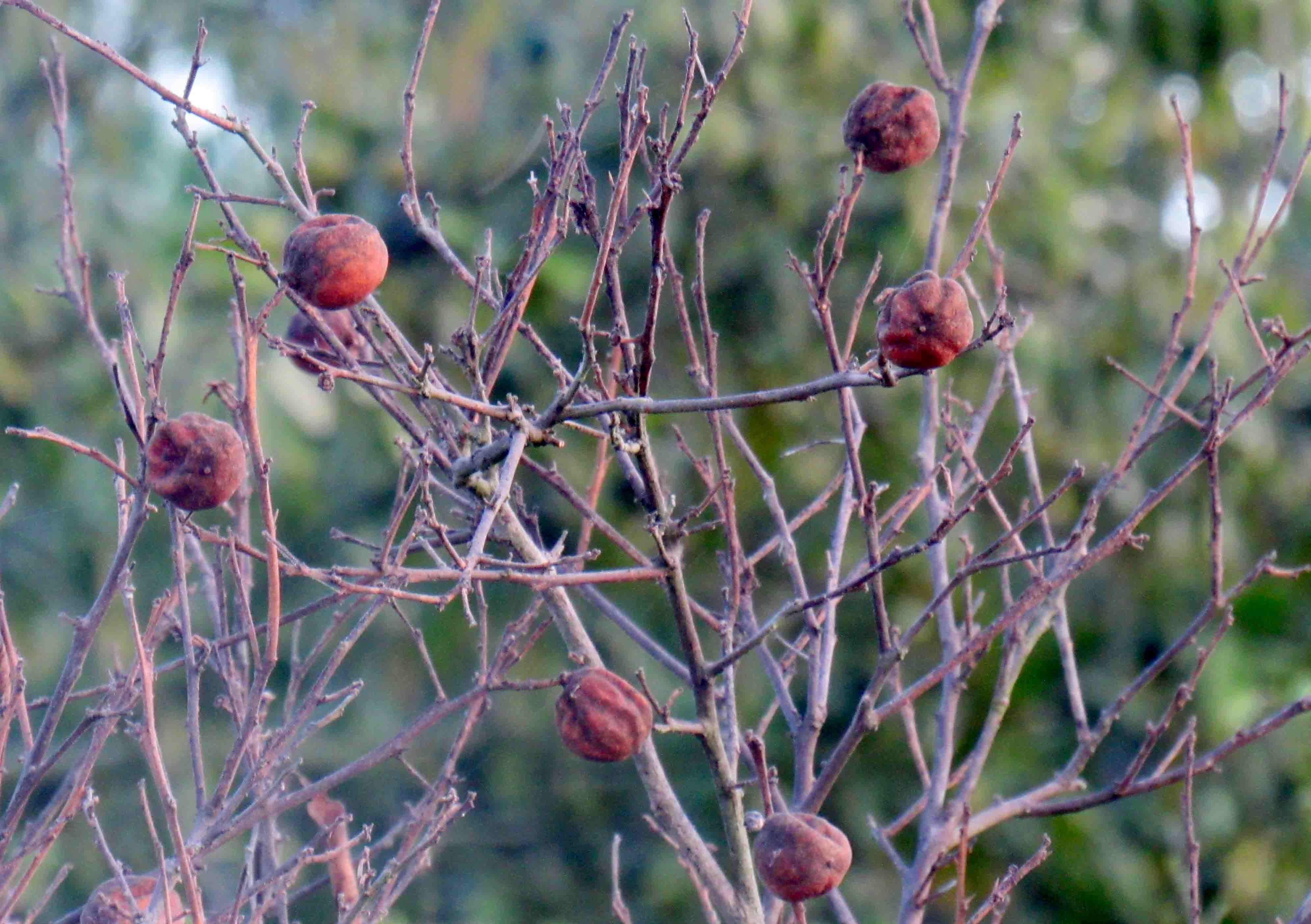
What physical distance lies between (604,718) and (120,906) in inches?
13.1

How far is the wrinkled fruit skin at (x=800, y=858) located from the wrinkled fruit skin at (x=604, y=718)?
104 millimetres

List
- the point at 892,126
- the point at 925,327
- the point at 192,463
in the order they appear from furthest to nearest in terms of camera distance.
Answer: the point at 892,126 → the point at 192,463 → the point at 925,327

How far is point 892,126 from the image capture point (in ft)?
3.09

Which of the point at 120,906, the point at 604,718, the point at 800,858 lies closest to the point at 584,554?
the point at 604,718

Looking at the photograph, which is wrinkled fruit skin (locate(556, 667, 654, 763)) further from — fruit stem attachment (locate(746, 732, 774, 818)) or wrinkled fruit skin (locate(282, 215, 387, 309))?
wrinkled fruit skin (locate(282, 215, 387, 309))

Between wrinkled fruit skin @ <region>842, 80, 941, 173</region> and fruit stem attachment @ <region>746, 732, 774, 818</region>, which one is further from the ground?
wrinkled fruit skin @ <region>842, 80, 941, 173</region>

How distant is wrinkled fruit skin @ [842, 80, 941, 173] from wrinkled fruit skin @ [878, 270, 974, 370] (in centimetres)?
33

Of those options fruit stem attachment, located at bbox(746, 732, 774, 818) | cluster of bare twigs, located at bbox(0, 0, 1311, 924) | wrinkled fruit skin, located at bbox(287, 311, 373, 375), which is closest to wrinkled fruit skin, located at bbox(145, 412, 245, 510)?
cluster of bare twigs, located at bbox(0, 0, 1311, 924)

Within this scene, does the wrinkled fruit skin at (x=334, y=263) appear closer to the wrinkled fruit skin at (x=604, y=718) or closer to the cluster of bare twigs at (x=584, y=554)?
the cluster of bare twigs at (x=584, y=554)

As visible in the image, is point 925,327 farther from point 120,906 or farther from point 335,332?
point 120,906

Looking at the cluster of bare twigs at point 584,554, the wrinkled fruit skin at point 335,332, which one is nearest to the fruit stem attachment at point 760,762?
the cluster of bare twigs at point 584,554

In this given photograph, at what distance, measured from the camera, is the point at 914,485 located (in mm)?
1020

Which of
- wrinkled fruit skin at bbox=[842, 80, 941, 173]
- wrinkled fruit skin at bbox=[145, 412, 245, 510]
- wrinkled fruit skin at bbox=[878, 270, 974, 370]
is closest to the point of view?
wrinkled fruit skin at bbox=[878, 270, 974, 370]

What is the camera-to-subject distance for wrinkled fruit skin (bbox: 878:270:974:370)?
2.07 ft
